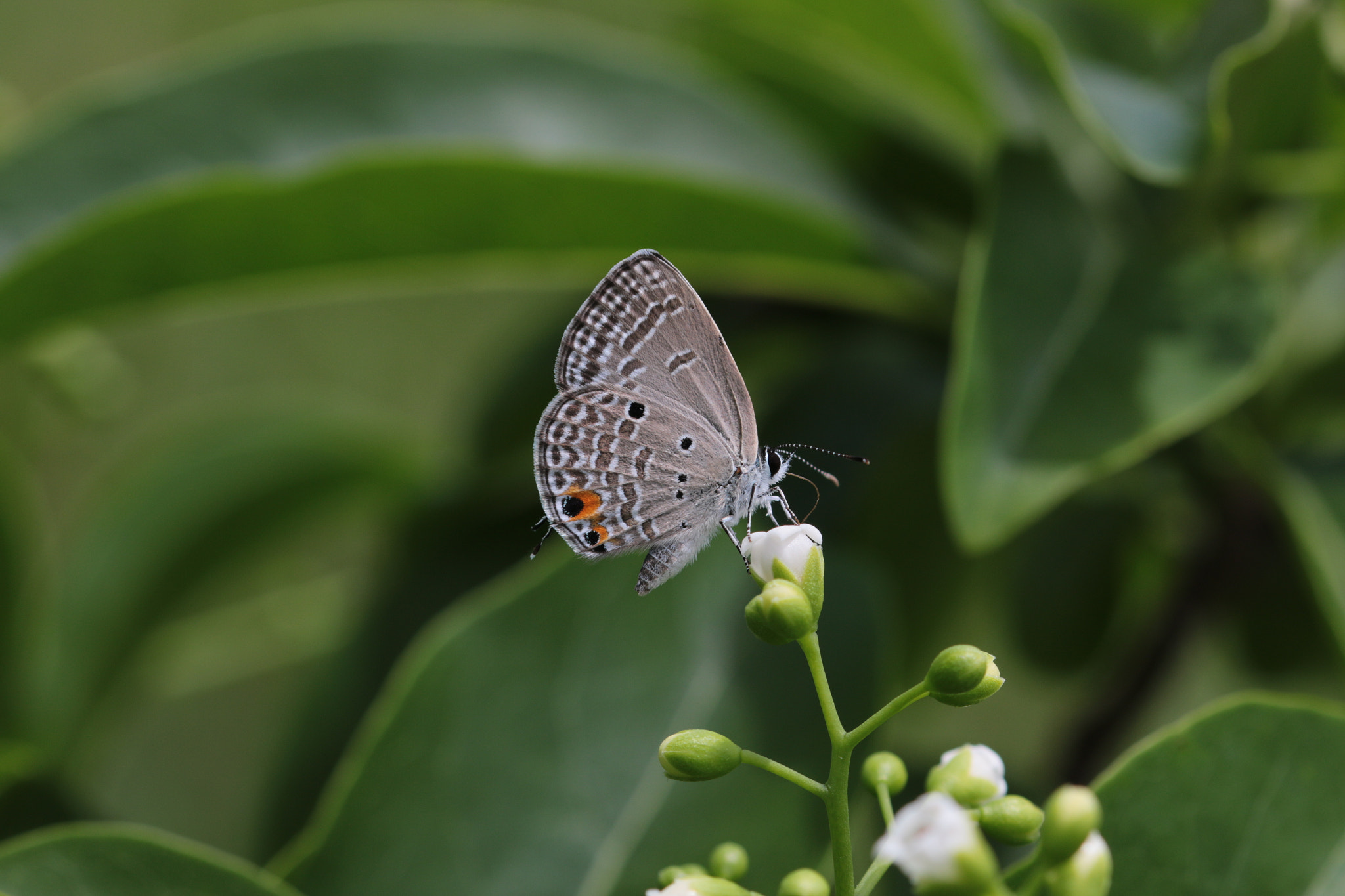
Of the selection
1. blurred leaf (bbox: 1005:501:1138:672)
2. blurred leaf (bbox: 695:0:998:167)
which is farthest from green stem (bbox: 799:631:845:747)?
blurred leaf (bbox: 1005:501:1138:672)

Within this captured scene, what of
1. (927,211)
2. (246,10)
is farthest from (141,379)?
(927,211)

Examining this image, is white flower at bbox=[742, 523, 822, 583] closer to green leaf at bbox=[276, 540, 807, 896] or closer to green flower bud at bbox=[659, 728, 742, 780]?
green flower bud at bbox=[659, 728, 742, 780]

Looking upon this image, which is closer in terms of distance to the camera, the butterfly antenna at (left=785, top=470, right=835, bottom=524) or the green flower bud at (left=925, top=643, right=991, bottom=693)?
the green flower bud at (left=925, top=643, right=991, bottom=693)

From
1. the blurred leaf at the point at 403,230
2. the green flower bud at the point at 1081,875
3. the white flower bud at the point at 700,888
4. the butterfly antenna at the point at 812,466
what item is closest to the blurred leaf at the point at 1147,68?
the blurred leaf at the point at 403,230

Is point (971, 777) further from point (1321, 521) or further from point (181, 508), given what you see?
point (181, 508)

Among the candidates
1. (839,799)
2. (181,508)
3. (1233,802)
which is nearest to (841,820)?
(839,799)

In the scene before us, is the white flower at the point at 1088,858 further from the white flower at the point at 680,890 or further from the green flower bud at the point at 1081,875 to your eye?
the white flower at the point at 680,890
